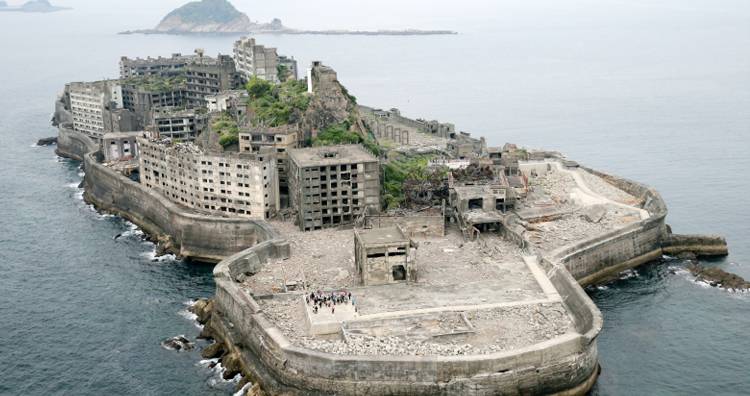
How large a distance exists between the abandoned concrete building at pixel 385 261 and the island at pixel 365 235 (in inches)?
8.5

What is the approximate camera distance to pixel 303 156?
363 feet

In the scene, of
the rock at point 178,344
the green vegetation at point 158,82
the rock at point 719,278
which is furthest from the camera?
the green vegetation at point 158,82

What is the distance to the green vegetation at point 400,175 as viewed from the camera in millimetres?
116188

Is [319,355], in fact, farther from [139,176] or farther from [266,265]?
[139,176]

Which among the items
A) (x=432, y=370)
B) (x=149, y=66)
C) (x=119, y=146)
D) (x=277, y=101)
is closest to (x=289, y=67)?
(x=277, y=101)

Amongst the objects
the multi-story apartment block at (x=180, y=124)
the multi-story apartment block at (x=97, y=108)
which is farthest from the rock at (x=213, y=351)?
the multi-story apartment block at (x=97, y=108)

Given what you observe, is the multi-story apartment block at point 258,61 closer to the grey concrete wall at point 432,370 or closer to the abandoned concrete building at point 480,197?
the abandoned concrete building at point 480,197

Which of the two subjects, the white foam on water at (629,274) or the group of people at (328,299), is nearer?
the group of people at (328,299)

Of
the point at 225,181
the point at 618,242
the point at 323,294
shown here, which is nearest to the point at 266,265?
the point at 323,294

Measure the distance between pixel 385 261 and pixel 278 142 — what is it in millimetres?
36128

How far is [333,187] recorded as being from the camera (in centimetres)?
10744

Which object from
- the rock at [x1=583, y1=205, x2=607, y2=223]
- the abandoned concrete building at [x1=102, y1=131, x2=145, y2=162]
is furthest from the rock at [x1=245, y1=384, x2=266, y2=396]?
the abandoned concrete building at [x1=102, y1=131, x2=145, y2=162]

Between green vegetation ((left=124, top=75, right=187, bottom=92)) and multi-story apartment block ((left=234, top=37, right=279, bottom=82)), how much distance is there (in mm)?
Answer: 14451

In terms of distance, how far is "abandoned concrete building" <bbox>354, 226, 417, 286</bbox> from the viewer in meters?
88.2
